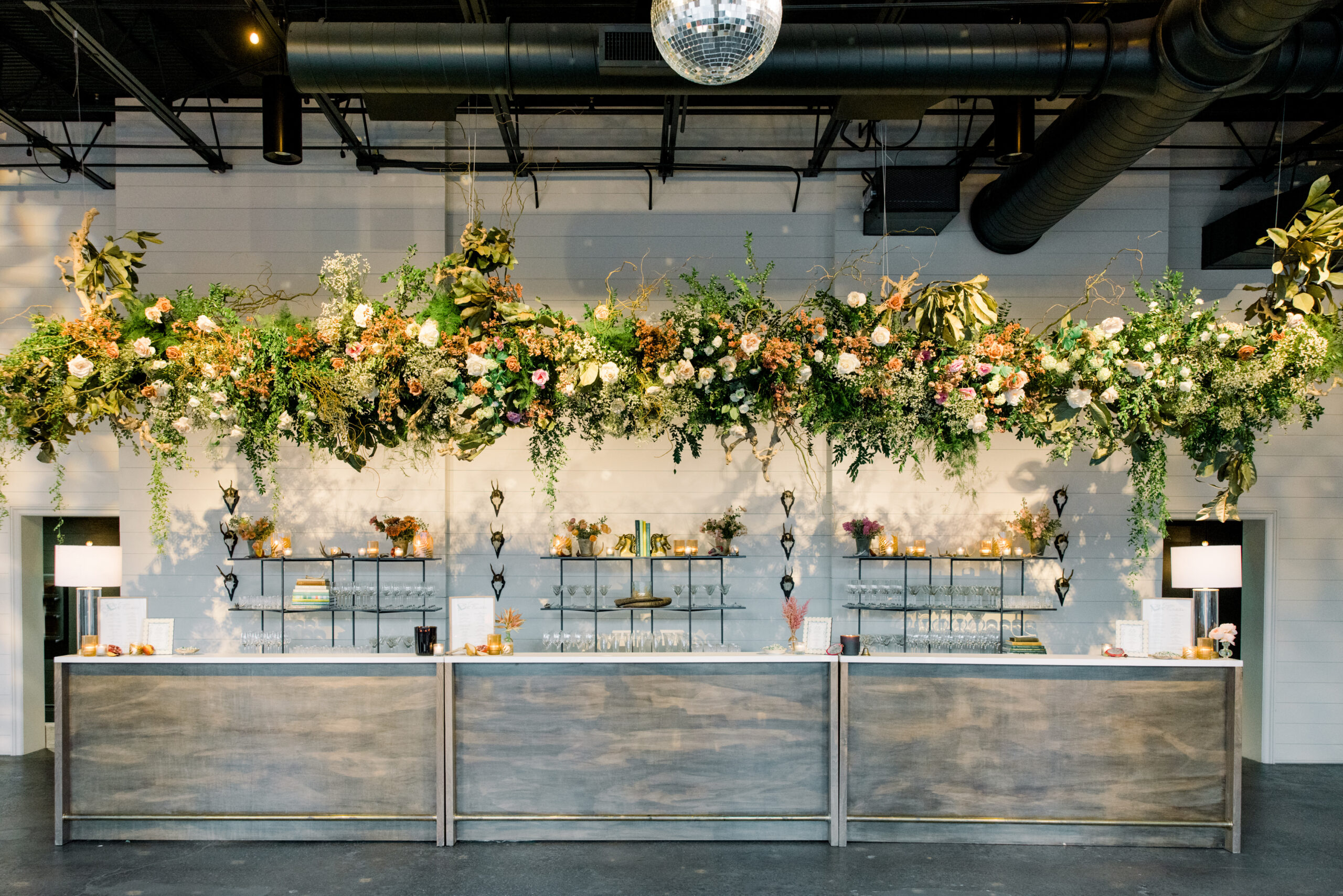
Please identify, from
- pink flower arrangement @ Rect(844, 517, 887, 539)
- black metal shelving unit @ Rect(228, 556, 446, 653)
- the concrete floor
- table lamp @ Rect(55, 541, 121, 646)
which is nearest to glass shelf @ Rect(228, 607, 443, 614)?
black metal shelving unit @ Rect(228, 556, 446, 653)

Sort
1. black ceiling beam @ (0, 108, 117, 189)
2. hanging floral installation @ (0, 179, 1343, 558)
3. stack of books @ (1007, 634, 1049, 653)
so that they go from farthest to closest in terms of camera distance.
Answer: black ceiling beam @ (0, 108, 117, 189), stack of books @ (1007, 634, 1049, 653), hanging floral installation @ (0, 179, 1343, 558)

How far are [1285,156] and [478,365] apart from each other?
6.84 meters

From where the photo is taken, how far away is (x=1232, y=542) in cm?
759

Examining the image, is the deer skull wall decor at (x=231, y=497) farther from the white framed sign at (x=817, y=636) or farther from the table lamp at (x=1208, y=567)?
the table lamp at (x=1208, y=567)

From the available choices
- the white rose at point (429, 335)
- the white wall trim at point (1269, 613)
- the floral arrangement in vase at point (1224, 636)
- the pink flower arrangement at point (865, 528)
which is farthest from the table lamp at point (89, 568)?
the white wall trim at point (1269, 613)

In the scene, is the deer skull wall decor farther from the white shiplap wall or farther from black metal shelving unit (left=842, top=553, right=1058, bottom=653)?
black metal shelving unit (left=842, top=553, right=1058, bottom=653)

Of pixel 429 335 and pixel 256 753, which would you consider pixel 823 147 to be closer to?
pixel 429 335

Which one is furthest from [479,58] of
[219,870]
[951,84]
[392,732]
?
[219,870]

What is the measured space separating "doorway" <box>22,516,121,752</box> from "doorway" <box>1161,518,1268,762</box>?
9136mm

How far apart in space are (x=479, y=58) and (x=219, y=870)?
4.51m

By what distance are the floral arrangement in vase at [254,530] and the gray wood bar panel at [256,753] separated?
173 centimetres

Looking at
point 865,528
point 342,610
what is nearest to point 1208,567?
point 865,528

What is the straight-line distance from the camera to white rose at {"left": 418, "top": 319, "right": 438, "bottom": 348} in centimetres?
470

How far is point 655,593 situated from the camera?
23.2ft
